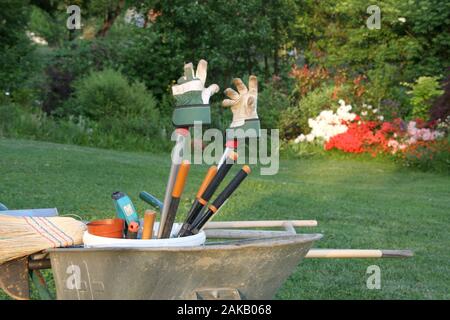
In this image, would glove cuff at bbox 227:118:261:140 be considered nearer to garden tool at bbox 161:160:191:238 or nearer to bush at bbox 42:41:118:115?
garden tool at bbox 161:160:191:238

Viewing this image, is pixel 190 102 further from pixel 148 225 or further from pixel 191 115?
pixel 148 225

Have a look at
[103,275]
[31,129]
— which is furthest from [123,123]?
[103,275]

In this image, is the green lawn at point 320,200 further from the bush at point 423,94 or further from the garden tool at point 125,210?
the garden tool at point 125,210

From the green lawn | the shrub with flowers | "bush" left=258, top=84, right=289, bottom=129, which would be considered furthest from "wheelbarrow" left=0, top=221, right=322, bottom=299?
"bush" left=258, top=84, right=289, bottom=129

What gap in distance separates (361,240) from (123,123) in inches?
279

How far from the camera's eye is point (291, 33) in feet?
52.9

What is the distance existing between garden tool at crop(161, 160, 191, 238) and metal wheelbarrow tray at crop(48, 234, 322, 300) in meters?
0.23

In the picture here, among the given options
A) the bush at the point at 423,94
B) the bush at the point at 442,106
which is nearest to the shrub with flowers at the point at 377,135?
the bush at the point at 423,94

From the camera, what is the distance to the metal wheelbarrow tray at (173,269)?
2.58 metres

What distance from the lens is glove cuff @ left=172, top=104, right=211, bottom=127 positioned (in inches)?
106

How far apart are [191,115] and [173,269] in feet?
1.71

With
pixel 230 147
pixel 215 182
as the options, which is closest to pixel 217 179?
pixel 215 182

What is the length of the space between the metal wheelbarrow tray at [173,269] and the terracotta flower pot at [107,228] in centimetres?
18

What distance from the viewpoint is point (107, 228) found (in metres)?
2.84
